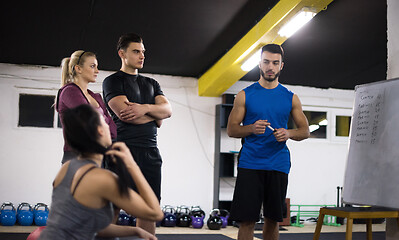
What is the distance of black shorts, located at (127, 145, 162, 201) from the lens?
2344 mm

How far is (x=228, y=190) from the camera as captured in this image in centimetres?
671

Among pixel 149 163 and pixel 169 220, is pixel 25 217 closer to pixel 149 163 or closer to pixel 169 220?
pixel 169 220

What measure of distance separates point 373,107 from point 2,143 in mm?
4853

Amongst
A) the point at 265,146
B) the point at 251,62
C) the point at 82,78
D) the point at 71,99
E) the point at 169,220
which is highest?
the point at 251,62

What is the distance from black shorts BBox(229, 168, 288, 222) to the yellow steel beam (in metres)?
2.16

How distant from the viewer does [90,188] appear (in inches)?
53.0

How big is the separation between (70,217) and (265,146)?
147 cm

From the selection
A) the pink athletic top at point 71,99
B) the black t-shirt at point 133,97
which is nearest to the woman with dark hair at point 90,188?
the pink athletic top at point 71,99

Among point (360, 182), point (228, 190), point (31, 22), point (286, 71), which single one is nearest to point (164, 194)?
point (228, 190)

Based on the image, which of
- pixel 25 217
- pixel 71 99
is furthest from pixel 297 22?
pixel 25 217

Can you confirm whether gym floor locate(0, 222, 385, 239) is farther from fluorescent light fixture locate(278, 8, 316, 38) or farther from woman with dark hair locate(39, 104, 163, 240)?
woman with dark hair locate(39, 104, 163, 240)

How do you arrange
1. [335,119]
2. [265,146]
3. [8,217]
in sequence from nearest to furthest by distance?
[265,146] < [8,217] < [335,119]

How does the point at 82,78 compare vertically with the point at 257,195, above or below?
above

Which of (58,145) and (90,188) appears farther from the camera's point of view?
(58,145)
